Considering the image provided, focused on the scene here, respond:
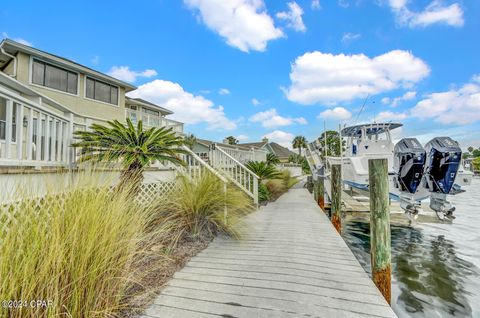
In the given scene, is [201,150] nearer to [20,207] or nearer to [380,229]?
[380,229]

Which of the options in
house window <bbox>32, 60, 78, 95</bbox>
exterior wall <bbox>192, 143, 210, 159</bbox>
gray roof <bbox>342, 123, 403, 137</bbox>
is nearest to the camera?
exterior wall <bbox>192, 143, 210, 159</bbox>

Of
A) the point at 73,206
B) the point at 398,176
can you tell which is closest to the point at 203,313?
the point at 73,206

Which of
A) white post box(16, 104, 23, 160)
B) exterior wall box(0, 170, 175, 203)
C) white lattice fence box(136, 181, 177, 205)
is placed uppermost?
white post box(16, 104, 23, 160)

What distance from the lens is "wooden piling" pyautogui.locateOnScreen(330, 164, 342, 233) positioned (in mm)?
6080

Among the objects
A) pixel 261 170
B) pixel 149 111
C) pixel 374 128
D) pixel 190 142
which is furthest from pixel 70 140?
pixel 149 111

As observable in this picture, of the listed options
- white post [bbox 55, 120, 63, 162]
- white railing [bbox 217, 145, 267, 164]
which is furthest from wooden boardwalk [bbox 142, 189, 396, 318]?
white railing [bbox 217, 145, 267, 164]

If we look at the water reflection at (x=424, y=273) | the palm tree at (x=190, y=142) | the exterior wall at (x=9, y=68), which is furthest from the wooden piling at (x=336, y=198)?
the exterior wall at (x=9, y=68)

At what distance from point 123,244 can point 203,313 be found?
0.92 m

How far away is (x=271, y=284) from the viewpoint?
2.57 meters

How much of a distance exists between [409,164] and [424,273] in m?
2.78

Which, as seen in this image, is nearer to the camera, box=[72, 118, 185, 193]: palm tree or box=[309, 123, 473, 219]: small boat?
box=[72, 118, 185, 193]: palm tree

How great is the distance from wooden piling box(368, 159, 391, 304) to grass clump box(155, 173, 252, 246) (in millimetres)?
2086

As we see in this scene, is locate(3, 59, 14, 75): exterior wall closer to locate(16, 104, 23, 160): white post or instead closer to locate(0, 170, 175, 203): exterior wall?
locate(16, 104, 23, 160): white post

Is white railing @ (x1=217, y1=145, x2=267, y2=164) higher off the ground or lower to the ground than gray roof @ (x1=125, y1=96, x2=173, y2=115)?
lower
